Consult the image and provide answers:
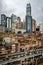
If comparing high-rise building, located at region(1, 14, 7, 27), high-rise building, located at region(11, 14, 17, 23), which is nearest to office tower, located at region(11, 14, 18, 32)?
high-rise building, located at region(11, 14, 17, 23)

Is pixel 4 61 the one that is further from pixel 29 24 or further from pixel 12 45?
pixel 29 24

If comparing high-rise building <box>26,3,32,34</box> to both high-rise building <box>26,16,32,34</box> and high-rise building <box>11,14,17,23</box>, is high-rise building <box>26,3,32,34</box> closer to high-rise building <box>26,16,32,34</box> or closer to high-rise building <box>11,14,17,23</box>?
high-rise building <box>26,16,32,34</box>

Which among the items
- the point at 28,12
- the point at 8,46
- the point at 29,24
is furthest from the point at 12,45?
the point at 28,12

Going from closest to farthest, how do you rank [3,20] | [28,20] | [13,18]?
[3,20] < [13,18] < [28,20]

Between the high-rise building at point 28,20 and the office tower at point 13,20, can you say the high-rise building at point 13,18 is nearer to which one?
the office tower at point 13,20

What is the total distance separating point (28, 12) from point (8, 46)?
1136mm

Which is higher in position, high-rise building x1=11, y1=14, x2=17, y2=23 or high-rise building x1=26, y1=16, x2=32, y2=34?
high-rise building x1=11, y1=14, x2=17, y2=23

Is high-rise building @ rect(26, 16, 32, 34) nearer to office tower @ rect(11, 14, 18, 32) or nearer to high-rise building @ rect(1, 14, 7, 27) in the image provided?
office tower @ rect(11, 14, 18, 32)

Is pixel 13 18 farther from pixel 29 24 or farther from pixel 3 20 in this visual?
pixel 29 24

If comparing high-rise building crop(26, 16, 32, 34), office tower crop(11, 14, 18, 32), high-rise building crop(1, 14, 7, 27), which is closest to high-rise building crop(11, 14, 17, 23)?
office tower crop(11, 14, 18, 32)

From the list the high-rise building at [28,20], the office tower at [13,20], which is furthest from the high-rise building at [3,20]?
the high-rise building at [28,20]

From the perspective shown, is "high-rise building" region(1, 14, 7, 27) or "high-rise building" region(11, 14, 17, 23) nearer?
"high-rise building" region(1, 14, 7, 27)

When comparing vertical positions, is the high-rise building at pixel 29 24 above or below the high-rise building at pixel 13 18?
below

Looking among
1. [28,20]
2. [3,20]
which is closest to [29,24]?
[28,20]
